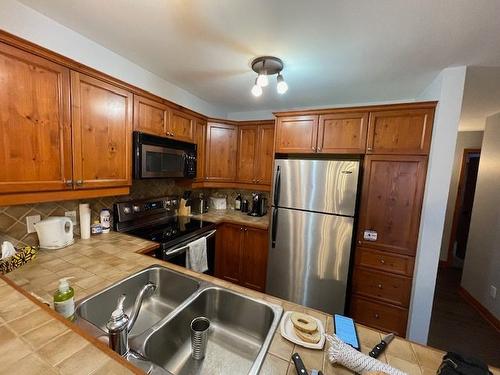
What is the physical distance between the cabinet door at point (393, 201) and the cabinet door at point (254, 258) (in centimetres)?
103

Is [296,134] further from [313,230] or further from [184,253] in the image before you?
[184,253]

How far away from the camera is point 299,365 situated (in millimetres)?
679

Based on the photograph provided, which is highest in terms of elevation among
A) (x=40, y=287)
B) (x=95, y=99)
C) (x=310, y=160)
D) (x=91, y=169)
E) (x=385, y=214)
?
(x=95, y=99)

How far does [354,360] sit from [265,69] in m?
1.90

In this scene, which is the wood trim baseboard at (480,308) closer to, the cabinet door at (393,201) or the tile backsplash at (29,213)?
the cabinet door at (393,201)

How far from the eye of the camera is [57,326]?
586mm

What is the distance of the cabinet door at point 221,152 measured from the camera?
2.77 metres

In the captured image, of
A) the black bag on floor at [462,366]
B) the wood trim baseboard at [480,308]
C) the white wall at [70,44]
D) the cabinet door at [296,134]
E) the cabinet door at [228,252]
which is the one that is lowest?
the wood trim baseboard at [480,308]

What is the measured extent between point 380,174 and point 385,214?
37cm

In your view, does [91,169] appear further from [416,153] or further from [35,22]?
[416,153]

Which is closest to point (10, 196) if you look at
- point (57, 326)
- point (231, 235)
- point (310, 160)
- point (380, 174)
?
point (57, 326)

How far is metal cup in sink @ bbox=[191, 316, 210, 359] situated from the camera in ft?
2.96

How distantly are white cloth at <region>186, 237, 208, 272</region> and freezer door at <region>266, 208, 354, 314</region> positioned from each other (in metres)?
0.70

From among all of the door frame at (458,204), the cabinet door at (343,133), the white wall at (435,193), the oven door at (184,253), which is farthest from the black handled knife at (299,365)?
the door frame at (458,204)
